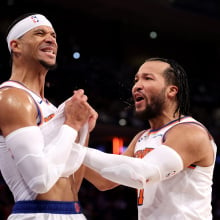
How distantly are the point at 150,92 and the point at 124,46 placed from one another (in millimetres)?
9400

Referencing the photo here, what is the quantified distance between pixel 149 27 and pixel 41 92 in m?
9.50

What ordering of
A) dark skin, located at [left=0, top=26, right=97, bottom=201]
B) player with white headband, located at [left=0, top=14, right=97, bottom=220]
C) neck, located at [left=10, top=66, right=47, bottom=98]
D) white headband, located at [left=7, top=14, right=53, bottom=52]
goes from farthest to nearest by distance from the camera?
white headband, located at [left=7, top=14, right=53, bottom=52] < neck, located at [left=10, top=66, right=47, bottom=98] < dark skin, located at [left=0, top=26, right=97, bottom=201] < player with white headband, located at [left=0, top=14, right=97, bottom=220]

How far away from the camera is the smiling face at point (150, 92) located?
10.6 feet

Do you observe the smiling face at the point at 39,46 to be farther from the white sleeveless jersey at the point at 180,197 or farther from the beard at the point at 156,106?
the white sleeveless jersey at the point at 180,197

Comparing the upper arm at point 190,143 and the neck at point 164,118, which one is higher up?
the neck at point 164,118

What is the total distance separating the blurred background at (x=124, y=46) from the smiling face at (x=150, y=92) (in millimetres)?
4451

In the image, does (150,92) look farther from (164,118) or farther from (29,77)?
(29,77)

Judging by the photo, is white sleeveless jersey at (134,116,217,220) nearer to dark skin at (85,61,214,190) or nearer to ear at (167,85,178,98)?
dark skin at (85,61,214,190)

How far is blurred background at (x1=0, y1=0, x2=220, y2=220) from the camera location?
9117 millimetres

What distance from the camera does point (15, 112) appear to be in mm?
2518

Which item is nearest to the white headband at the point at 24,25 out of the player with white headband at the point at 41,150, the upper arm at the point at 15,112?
the player with white headband at the point at 41,150

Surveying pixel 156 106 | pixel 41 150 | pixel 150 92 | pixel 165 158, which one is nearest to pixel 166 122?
pixel 156 106

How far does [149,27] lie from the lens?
12258 mm

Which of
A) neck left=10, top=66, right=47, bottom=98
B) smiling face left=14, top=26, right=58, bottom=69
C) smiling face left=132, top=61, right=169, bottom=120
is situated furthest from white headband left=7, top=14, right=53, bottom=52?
smiling face left=132, top=61, right=169, bottom=120
